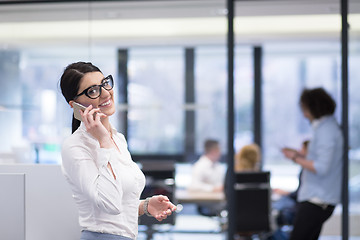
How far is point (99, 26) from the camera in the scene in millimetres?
5352

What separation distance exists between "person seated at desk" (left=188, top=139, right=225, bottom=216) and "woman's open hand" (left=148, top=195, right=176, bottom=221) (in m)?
4.26

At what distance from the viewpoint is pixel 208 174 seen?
22.9 ft

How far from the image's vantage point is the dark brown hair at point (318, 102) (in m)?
4.61

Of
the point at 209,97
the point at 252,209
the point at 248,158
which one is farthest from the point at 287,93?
the point at 252,209

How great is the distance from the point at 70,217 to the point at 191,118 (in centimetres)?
441

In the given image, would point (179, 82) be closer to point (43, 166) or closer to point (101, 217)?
point (43, 166)

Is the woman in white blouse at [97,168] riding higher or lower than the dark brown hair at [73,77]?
lower

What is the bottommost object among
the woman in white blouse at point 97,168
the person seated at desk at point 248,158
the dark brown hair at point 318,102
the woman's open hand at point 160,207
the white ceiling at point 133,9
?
the person seated at desk at point 248,158

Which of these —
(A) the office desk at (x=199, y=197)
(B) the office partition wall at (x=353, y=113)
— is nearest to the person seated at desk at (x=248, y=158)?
(A) the office desk at (x=199, y=197)

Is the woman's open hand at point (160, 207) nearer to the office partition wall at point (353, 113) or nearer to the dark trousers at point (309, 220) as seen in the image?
the dark trousers at point (309, 220)

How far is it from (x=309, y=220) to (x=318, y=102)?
1.07m

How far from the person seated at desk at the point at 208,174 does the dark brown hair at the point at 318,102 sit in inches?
93.7

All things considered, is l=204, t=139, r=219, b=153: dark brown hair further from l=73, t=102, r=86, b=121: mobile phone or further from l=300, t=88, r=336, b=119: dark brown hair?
l=73, t=102, r=86, b=121: mobile phone

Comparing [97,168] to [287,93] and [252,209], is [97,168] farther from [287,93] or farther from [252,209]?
[287,93]
